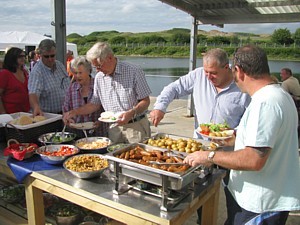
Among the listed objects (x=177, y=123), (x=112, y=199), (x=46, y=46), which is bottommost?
(x=177, y=123)

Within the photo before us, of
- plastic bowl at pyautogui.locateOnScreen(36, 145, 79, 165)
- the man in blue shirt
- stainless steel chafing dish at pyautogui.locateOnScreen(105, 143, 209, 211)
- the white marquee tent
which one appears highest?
the white marquee tent

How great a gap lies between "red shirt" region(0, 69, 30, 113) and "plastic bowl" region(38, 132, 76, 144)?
121 cm

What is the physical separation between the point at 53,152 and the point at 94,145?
306 millimetres

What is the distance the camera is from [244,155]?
1313 mm

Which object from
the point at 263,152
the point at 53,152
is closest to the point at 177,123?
the point at 53,152

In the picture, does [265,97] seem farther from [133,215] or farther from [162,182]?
[133,215]

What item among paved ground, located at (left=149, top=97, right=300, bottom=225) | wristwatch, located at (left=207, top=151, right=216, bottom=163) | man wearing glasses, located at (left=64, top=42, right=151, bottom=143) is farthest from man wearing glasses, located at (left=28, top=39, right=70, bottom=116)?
paved ground, located at (left=149, top=97, right=300, bottom=225)

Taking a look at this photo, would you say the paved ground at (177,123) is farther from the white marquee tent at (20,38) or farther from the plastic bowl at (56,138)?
the white marquee tent at (20,38)

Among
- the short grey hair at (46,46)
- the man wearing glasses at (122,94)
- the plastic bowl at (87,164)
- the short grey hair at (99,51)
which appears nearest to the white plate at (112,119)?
the man wearing glasses at (122,94)

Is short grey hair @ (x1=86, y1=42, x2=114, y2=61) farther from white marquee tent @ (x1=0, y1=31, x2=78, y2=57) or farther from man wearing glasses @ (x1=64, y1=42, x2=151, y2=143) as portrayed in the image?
white marquee tent @ (x1=0, y1=31, x2=78, y2=57)

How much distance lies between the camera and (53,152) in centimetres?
211

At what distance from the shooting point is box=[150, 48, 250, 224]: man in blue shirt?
219cm

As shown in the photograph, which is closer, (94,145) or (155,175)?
(155,175)

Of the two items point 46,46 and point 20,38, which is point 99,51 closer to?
point 46,46
